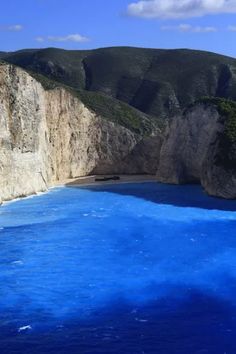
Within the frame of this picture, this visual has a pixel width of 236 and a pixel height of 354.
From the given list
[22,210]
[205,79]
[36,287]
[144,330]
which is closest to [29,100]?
[22,210]

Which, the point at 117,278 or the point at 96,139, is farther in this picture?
the point at 96,139

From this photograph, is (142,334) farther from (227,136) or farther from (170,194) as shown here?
(227,136)

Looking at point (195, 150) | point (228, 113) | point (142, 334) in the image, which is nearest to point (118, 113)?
point (195, 150)

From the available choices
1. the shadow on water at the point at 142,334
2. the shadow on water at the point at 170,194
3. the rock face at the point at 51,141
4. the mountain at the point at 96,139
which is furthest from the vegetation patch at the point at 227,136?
the shadow on water at the point at 142,334

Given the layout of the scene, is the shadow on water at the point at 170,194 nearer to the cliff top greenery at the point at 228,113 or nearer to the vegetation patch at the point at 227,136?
the vegetation patch at the point at 227,136

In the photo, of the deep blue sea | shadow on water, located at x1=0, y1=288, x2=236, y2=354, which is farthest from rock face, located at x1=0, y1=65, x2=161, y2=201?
shadow on water, located at x1=0, y1=288, x2=236, y2=354

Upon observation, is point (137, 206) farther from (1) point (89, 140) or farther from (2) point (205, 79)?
(2) point (205, 79)

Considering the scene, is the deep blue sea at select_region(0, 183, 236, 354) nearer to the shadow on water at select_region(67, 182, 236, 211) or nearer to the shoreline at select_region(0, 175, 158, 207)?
the shadow on water at select_region(67, 182, 236, 211)
